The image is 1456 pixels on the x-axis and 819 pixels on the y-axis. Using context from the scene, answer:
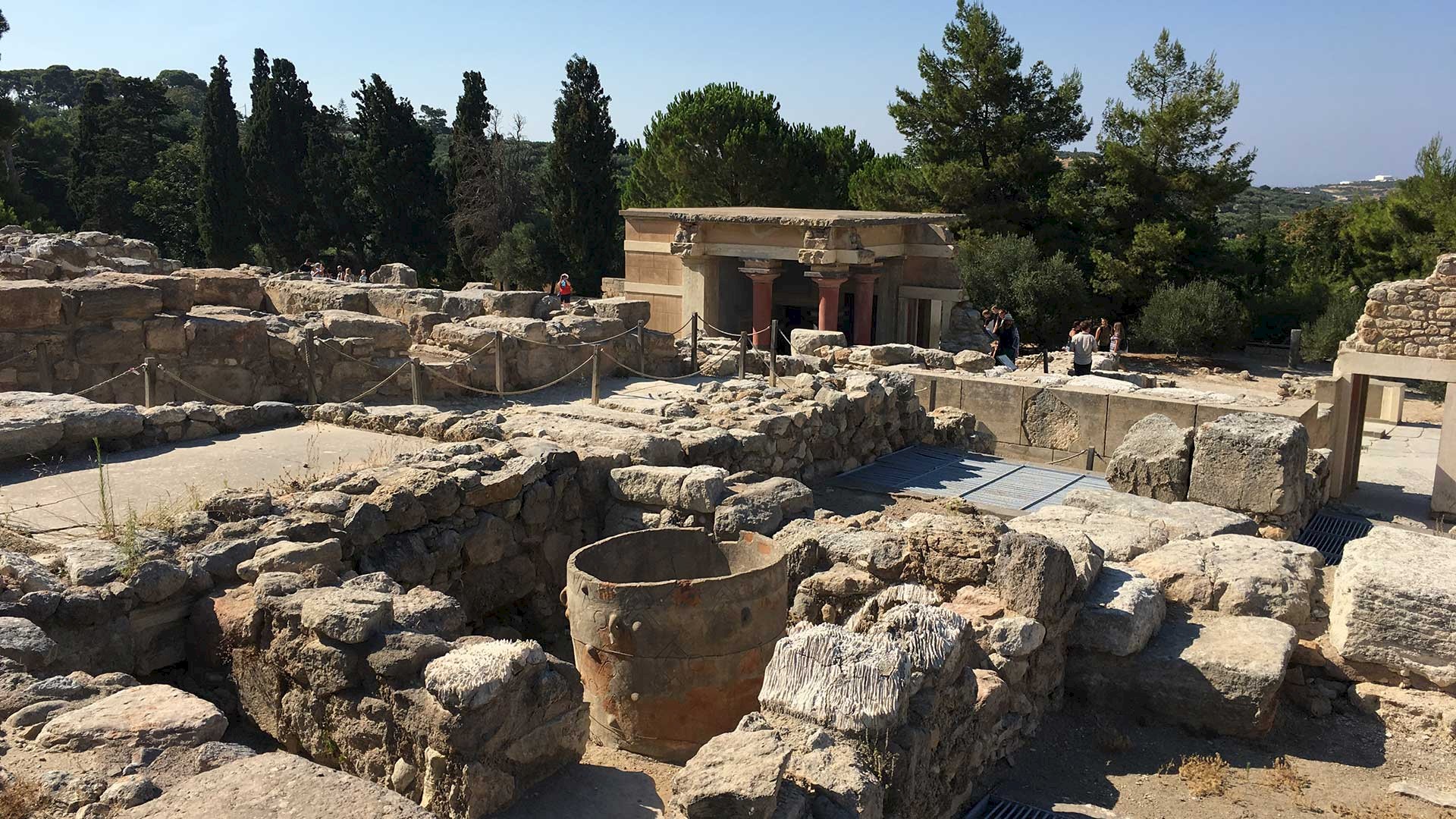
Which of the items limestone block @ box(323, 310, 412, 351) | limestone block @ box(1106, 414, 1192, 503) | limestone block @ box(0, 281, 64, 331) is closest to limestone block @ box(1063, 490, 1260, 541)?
limestone block @ box(1106, 414, 1192, 503)

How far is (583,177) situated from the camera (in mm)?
32406

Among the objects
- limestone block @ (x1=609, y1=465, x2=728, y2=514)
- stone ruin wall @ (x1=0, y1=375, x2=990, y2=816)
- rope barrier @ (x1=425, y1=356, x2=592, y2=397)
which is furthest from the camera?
rope barrier @ (x1=425, y1=356, x2=592, y2=397)

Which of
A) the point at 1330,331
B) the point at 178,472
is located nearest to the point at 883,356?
the point at 178,472

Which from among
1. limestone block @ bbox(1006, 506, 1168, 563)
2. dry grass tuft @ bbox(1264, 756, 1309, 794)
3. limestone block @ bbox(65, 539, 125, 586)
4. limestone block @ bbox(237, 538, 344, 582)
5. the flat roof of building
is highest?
the flat roof of building

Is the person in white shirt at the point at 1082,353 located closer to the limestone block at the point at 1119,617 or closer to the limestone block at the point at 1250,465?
the limestone block at the point at 1250,465

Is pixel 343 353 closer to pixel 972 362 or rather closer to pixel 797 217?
pixel 972 362

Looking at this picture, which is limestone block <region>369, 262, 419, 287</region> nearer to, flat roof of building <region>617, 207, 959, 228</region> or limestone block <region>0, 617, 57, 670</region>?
flat roof of building <region>617, 207, 959, 228</region>

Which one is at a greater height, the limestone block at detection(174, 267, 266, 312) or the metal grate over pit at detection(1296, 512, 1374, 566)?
the limestone block at detection(174, 267, 266, 312)

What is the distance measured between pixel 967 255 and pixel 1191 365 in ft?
19.8

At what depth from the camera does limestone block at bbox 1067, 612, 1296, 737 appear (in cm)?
528

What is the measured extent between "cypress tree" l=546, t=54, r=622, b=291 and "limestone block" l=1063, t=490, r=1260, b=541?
2596 cm

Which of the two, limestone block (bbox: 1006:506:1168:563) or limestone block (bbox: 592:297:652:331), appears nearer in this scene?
limestone block (bbox: 1006:506:1168:563)

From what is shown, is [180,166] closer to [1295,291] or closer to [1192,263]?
[1192,263]

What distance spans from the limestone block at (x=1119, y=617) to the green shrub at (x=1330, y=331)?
68.4 ft
